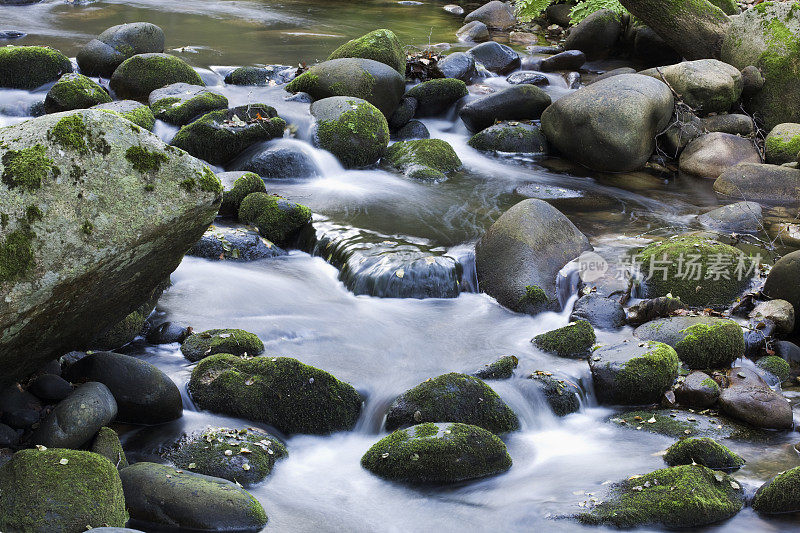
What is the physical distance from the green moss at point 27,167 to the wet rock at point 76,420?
1387mm

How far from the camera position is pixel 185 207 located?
4137mm

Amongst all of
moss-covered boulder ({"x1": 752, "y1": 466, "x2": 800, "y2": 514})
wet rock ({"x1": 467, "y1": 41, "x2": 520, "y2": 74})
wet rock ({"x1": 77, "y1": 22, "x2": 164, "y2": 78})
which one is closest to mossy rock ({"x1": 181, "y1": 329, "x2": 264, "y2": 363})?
moss-covered boulder ({"x1": 752, "y1": 466, "x2": 800, "y2": 514})

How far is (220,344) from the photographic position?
597 centimetres

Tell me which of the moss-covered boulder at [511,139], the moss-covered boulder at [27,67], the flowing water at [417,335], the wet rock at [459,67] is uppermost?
the wet rock at [459,67]

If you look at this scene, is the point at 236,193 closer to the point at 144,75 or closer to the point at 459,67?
the point at 144,75

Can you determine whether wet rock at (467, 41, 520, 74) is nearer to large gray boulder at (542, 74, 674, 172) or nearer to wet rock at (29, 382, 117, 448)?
large gray boulder at (542, 74, 674, 172)

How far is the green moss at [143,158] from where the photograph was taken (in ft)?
12.9

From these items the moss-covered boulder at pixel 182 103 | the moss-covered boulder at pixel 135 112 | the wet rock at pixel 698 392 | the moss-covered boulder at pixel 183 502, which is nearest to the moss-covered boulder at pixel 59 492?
the moss-covered boulder at pixel 183 502

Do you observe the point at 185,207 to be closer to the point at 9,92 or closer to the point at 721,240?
the point at 721,240

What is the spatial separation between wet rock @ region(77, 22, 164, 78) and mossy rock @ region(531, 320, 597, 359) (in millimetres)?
9557

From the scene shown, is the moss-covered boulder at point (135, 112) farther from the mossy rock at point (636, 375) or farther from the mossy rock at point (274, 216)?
the mossy rock at point (636, 375)

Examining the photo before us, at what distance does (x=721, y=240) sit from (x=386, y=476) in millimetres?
5709

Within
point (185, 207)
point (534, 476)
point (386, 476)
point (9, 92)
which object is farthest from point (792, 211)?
point (9, 92)

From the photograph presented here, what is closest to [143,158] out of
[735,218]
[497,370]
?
[497,370]
